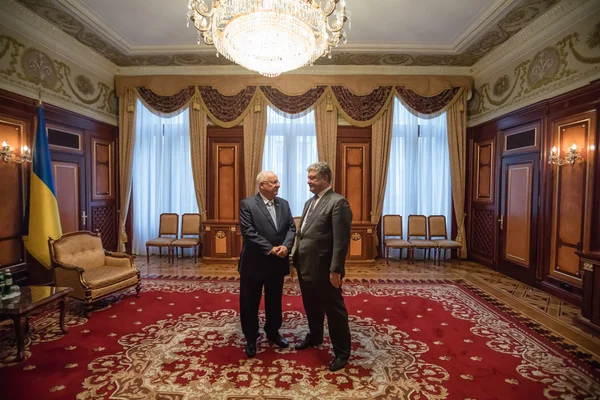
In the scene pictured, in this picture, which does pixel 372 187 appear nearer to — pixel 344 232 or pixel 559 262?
pixel 559 262

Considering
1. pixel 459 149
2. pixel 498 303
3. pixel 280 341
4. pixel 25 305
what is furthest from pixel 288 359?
pixel 459 149

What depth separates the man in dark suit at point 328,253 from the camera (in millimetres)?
2330

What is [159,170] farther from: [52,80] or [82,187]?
[52,80]

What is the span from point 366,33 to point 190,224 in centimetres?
448

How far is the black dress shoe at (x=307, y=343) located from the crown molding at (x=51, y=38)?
5230 mm

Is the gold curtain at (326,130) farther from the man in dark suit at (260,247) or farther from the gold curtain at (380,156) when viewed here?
the man in dark suit at (260,247)

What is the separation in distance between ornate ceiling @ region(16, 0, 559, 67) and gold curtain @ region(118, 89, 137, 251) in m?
0.70

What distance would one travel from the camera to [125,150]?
6109 mm

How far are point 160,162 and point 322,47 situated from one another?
166 inches

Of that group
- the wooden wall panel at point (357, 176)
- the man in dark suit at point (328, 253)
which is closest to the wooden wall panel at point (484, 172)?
the wooden wall panel at point (357, 176)

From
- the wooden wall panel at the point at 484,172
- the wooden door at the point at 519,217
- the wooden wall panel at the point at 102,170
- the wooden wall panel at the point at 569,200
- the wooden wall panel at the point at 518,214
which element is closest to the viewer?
the wooden wall panel at the point at 569,200

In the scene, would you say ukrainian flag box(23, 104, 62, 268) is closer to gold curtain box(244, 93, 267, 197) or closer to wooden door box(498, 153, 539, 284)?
gold curtain box(244, 93, 267, 197)

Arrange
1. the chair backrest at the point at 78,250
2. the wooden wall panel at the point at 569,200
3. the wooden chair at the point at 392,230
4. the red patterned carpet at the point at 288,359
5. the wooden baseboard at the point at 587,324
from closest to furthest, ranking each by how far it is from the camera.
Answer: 1. the red patterned carpet at the point at 288,359
2. the wooden baseboard at the point at 587,324
3. the chair backrest at the point at 78,250
4. the wooden wall panel at the point at 569,200
5. the wooden chair at the point at 392,230

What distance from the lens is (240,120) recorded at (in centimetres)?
602
